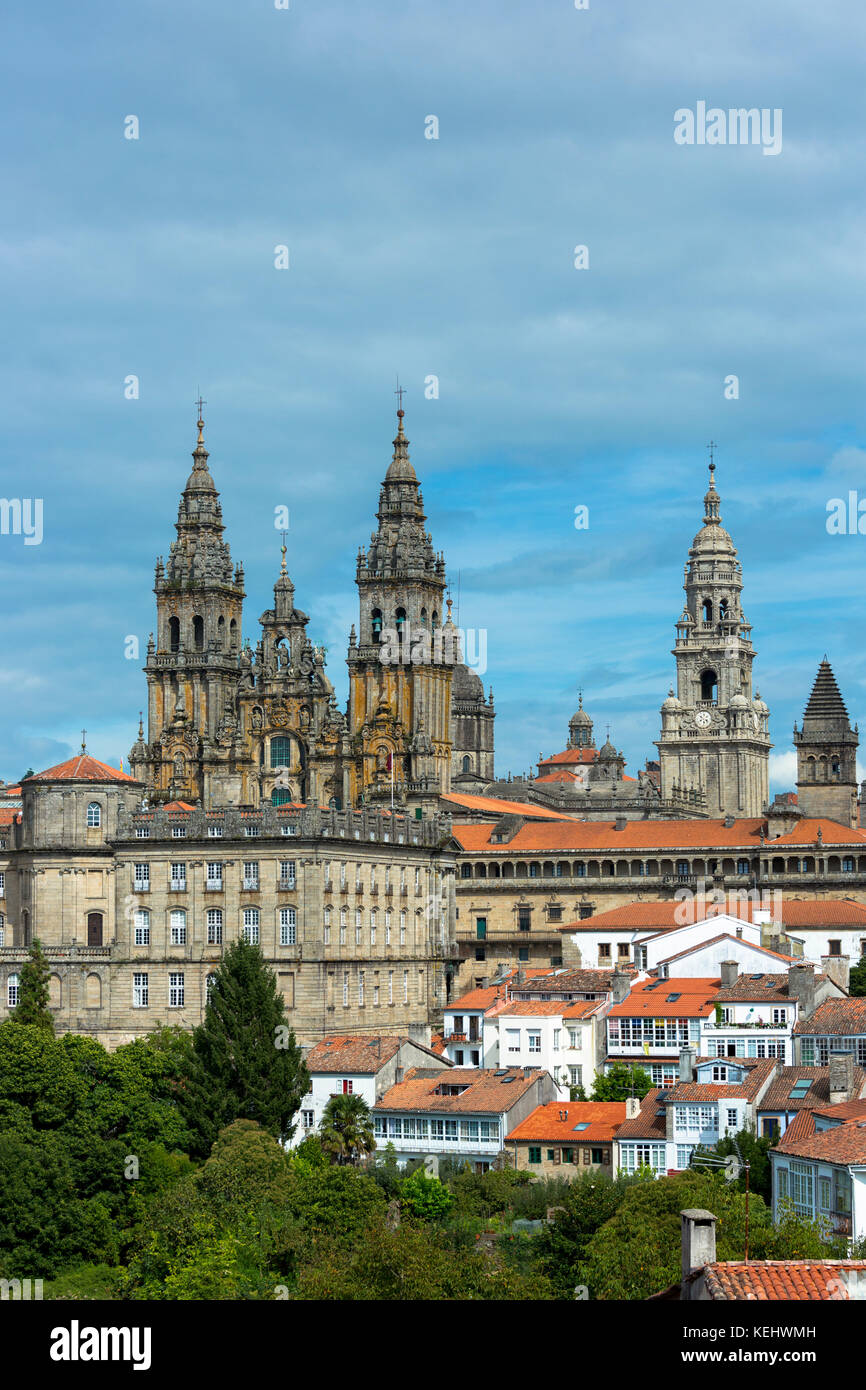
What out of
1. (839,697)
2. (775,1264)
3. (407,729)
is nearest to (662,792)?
(839,697)

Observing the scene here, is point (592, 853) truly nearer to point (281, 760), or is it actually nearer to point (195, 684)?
point (281, 760)

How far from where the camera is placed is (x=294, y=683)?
143250 millimetres

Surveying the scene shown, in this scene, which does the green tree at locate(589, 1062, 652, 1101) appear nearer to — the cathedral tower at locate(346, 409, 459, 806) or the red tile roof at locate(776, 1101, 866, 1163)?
the red tile roof at locate(776, 1101, 866, 1163)

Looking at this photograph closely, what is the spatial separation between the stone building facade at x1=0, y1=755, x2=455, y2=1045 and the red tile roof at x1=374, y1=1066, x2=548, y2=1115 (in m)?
15.9

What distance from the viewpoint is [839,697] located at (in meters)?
164

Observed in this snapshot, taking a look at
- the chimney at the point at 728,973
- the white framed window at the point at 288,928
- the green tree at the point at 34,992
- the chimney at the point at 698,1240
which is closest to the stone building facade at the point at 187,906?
the white framed window at the point at 288,928

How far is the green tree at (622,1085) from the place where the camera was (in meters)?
82.6

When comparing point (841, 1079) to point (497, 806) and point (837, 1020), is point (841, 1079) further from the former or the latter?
point (497, 806)

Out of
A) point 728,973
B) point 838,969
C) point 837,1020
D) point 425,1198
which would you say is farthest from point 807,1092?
point 838,969

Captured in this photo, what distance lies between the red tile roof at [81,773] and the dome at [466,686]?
80.5 meters

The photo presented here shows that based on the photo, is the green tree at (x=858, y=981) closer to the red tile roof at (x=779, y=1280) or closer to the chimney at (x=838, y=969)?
the chimney at (x=838, y=969)

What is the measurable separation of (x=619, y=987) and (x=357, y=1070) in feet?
44.4

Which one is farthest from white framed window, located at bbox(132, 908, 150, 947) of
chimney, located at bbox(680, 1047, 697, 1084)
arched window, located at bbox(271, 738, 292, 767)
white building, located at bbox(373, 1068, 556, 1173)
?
arched window, located at bbox(271, 738, 292, 767)
